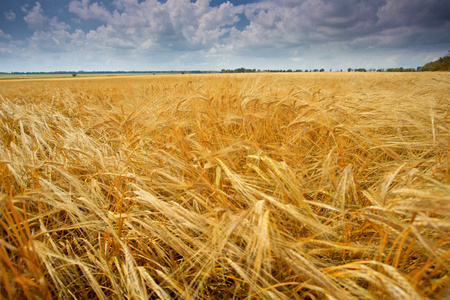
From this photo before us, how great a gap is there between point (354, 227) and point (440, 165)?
0.47 metres

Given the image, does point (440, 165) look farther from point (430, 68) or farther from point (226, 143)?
point (430, 68)

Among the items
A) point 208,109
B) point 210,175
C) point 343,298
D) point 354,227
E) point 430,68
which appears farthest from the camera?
point 430,68

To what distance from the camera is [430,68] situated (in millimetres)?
28391

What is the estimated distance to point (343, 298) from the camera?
412 mm

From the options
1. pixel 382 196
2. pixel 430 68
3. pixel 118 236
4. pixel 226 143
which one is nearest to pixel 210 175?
pixel 226 143

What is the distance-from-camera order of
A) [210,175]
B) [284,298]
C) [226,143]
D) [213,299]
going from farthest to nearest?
[226,143] → [210,175] → [213,299] → [284,298]

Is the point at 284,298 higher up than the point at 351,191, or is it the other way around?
the point at 351,191

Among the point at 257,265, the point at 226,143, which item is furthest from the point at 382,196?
the point at 226,143

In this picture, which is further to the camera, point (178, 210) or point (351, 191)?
point (351, 191)

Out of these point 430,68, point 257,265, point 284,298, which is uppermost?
point 430,68

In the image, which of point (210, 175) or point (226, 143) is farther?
point (226, 143)

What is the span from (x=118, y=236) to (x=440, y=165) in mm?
1284

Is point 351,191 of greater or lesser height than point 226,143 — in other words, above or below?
below

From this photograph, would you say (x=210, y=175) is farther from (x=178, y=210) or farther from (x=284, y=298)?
(x=284, y=298)
